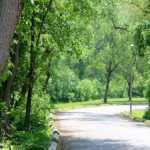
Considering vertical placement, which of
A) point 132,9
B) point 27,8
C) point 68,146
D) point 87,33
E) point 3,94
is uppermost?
point 132,9

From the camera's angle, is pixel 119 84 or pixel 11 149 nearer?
pixel 11 149

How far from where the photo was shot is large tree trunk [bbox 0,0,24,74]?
5.62 meters

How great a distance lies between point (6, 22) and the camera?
222 inches

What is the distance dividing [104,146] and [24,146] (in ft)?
12.7

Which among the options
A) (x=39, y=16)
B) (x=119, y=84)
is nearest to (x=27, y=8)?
(x=39, y=16)

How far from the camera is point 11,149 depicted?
1358 centimetres

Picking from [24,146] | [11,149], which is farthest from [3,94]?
[11,149]

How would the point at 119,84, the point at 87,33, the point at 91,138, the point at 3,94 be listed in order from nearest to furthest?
the point at 3,94, the point at 91,138, the point at 87,33, the point at 119,84

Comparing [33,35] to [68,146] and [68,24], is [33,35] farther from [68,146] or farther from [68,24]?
[68,146]

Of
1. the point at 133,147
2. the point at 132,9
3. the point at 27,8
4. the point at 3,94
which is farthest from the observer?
the point at 132,9

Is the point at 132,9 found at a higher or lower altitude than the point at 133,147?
higher

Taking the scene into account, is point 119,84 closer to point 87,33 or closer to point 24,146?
point 87,33

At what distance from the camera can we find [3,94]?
16531mm

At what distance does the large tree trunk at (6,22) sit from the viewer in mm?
5621
